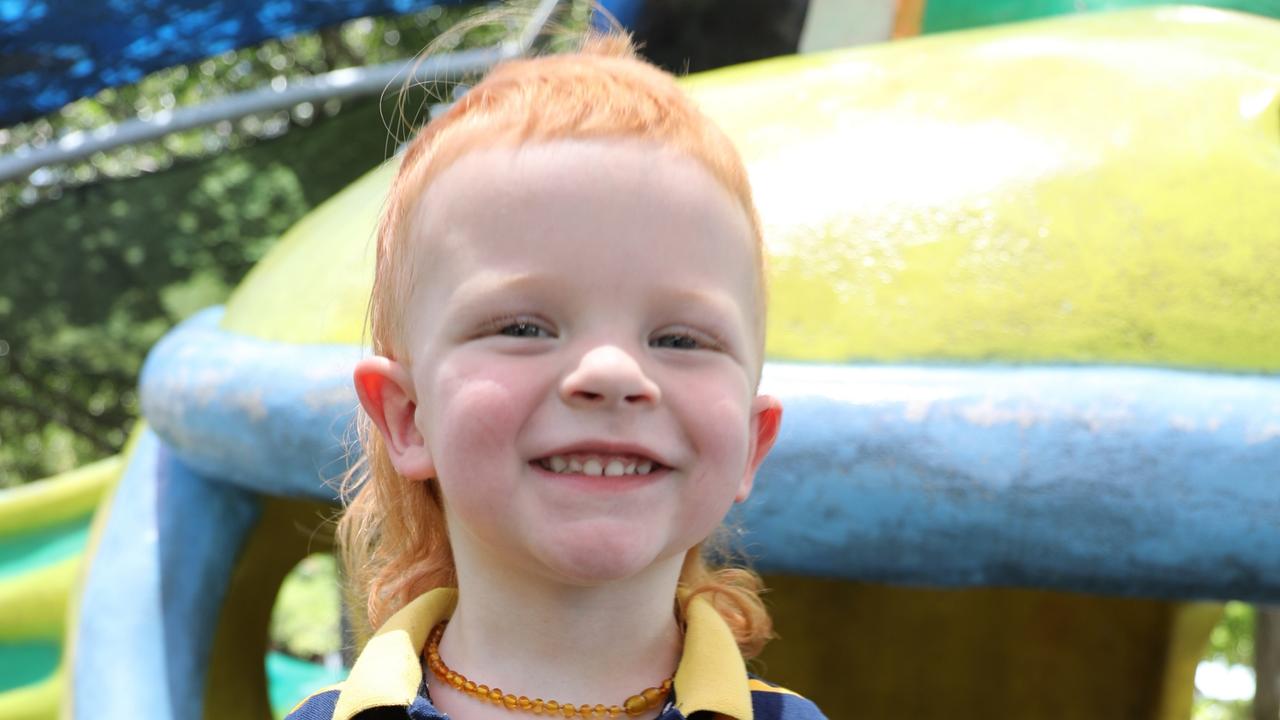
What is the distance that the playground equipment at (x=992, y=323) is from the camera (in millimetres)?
1451

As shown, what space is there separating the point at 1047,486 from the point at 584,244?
0.74 m

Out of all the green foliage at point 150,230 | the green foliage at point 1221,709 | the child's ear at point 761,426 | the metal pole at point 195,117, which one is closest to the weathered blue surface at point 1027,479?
the child's ear at point 761,426

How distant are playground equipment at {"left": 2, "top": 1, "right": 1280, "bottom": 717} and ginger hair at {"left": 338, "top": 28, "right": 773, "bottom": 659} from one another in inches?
13.8

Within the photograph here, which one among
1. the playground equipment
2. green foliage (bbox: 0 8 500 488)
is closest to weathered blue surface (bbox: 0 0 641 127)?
green foliage (bbox: 0 8 500 488)

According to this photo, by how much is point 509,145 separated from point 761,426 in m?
0.30

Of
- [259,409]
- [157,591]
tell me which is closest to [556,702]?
[259,409]

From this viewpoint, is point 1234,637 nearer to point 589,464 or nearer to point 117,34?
point 117,34

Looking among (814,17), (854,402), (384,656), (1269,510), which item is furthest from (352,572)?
(814,17)

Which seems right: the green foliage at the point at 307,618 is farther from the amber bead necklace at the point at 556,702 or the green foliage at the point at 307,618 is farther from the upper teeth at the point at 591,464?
the upper teeth at the point at 591,464

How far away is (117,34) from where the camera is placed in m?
4.63

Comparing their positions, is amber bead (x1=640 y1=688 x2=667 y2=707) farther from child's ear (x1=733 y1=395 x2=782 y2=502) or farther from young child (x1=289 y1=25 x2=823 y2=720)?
child's ear (x1=733 y1=395 x2=782 y2=502)

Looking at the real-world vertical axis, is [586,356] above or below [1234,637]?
above

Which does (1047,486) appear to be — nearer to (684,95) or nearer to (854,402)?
(854,402)

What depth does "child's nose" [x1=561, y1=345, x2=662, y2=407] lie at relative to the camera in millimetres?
869
